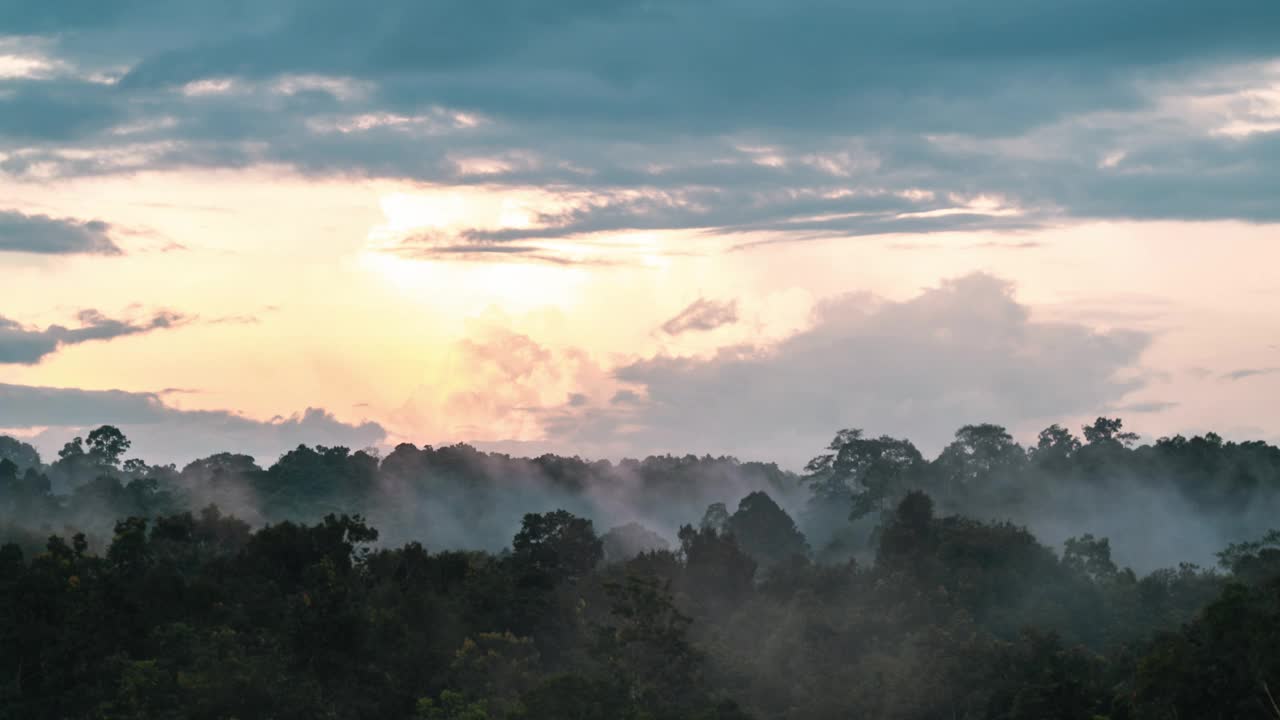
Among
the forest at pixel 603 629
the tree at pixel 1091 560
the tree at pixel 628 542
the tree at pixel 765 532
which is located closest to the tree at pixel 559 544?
the forest at pixel 603 629

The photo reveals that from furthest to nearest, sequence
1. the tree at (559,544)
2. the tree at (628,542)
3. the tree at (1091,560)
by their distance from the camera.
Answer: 1. the tree at (628,542)
2. the tree at (1091,560)
3. the tree at (559,544)

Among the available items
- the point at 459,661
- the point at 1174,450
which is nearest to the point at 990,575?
the point at 459,661

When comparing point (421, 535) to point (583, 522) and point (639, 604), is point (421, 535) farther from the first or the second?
point (639, 604)

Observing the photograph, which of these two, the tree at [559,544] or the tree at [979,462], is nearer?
the tree at [559,544]

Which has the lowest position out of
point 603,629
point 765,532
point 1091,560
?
point 765,532

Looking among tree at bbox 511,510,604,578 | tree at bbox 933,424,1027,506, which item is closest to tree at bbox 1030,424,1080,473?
tree at bbox 933,424,1027,506

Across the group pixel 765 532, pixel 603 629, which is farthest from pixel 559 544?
pixel 765 532

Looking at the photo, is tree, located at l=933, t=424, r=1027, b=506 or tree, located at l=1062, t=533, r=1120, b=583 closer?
tree, located at l=1062, t=533, r=1120, b=583

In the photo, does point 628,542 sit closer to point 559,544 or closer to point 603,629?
point 559,544

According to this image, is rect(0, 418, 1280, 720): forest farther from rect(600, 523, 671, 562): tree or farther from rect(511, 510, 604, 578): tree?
rect(600, 523, 671, 562): tree

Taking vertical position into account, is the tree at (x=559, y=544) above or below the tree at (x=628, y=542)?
above

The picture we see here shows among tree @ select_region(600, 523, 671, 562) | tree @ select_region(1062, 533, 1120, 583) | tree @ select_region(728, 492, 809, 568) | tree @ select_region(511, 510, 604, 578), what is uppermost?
tree @ select_region(511, 510, 604, 578)

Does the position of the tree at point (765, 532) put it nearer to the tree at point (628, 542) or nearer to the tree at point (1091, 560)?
the tree at point (628, 542)

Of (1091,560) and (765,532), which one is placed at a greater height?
(1091,560)
